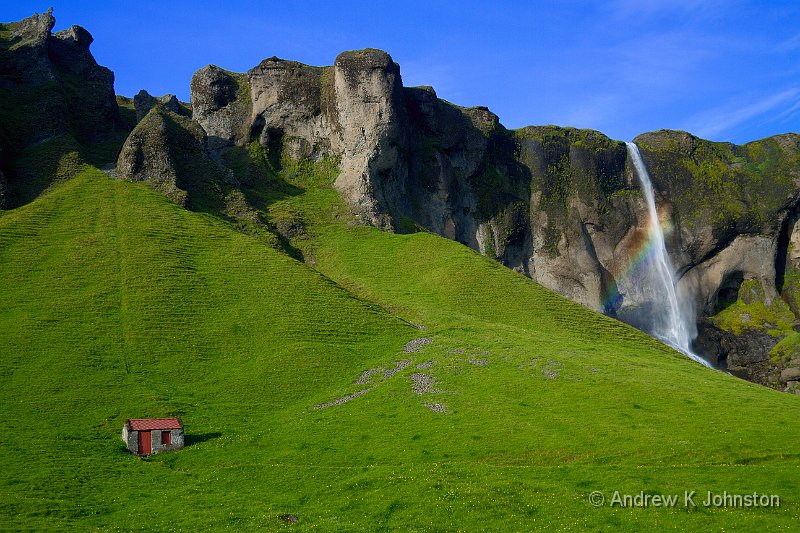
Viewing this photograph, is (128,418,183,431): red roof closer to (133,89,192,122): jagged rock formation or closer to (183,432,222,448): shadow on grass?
(183,432,222,448): shadow on grass

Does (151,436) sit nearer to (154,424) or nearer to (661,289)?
(154,424)

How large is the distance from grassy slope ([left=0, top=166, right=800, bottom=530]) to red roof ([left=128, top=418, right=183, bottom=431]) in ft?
5.52

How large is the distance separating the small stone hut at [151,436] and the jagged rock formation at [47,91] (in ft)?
171

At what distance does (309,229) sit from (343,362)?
37.0m

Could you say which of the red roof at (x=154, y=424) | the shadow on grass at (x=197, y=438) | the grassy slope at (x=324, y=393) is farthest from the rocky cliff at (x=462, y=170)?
the red roof at (x=154, y=424)

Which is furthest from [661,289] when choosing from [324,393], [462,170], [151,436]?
[151,436]

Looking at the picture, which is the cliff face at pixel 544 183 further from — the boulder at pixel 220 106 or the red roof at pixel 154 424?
the red roof at pixel 154 424

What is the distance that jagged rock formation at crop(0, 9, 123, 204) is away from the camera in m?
104

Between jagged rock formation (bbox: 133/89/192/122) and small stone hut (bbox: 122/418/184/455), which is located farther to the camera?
jagged rock formation (bbox: 133/89/192/122)

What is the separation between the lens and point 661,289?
4865 inches

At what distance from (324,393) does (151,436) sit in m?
14.2

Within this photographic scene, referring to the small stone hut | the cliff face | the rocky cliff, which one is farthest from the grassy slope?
the cliff face

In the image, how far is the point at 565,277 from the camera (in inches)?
4857

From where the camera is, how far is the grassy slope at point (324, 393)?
39594mm
